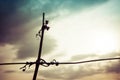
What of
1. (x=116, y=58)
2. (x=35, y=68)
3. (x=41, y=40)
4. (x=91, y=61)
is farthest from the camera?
(x=41, y=40)

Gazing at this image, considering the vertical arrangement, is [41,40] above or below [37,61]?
above

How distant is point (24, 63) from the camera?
12453mm

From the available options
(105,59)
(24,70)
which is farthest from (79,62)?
A: (24,70)

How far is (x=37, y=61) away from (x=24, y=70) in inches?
41.2

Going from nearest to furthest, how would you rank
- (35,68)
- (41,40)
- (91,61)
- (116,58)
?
1. (116,58)
2. (91,61)
3. (35,68)
4. (41,40)

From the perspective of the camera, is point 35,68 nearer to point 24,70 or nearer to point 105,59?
point 24,70

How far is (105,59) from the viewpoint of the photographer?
10.3m

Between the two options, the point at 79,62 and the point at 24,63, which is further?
the point at 24,63

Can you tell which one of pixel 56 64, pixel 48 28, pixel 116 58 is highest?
Result: pixel 48 28

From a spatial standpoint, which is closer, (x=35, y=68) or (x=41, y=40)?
(x=35, y=68)

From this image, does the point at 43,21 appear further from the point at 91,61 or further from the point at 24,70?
the point at 91,61

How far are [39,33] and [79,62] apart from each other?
338 centimetres

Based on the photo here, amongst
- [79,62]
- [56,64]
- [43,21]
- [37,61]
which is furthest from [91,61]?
[43,21]

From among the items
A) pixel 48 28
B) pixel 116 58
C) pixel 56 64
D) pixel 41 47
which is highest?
pixel 48 28
